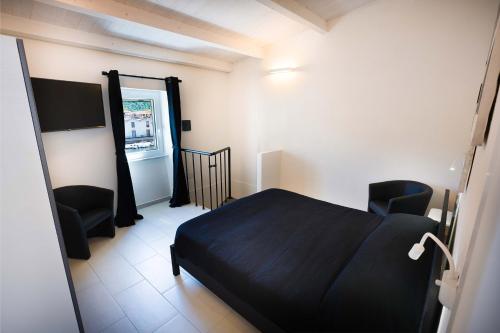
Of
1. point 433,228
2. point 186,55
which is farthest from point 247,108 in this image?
point 433,228

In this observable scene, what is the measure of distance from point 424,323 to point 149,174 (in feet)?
12.8

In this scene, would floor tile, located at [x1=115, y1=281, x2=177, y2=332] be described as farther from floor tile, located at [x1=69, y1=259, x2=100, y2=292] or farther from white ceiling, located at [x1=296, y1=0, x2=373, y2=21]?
white ceiling, located at [x1=296, y1=0, x2=373, y2=21]

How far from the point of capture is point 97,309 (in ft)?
5.86

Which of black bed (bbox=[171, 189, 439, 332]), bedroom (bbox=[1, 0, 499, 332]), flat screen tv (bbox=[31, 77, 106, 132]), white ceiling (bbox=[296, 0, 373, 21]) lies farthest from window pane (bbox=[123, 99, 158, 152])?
white ceiling (bbox=[296, 0, 373, 21])

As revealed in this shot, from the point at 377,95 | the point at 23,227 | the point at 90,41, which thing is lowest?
the point at 23,227

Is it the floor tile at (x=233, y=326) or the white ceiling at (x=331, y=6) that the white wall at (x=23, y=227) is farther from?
the white ceiling at (x=331, y=6)

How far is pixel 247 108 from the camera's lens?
14.1ft

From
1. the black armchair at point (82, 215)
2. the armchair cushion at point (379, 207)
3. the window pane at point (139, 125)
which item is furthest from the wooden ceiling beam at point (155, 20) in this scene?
the armchair cushion at point (379, 207)

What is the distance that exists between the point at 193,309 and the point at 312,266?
1094 millimetres

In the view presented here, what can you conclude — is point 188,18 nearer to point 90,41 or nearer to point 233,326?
point 90,41

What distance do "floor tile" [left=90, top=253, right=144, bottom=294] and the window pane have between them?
5.93 feet

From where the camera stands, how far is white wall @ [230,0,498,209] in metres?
2.15

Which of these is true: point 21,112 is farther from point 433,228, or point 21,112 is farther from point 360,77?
point 360,77

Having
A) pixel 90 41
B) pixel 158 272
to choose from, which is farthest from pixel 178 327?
pixel 90 41
